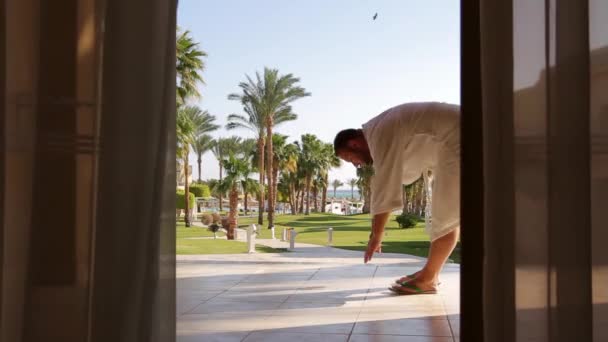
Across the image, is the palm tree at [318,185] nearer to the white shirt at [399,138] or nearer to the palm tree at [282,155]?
the palm tree at [282,155]

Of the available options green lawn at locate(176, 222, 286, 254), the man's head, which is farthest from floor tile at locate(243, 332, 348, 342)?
green lawn at locate(176, 222, 286, 254)

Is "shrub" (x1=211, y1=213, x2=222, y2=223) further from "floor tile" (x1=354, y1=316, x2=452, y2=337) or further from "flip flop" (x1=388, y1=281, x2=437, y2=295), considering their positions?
"floor tile" (x1=354, y1=316, x2=452, y2=337)

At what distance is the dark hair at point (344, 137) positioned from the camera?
250 cm

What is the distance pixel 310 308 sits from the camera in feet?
7.48

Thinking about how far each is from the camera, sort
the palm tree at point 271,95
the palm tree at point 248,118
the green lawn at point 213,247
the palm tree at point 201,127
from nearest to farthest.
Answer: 1. the green lawn at point 213,247
2. the palm tree at point 271,95
3. the palm tree at point 248,118
4. the palm tree at point 201,127

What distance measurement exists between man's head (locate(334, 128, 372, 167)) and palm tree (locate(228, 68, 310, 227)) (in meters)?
17.8

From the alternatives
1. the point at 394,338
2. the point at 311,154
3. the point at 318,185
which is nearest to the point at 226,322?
the point at 394,338
